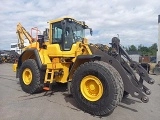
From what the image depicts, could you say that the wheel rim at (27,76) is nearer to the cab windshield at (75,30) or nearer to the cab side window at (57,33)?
the cab side window at (57,33)

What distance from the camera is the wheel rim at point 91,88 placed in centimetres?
586

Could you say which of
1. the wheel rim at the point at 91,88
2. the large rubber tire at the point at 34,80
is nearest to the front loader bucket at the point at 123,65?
the wheel rim at the point at 91,88

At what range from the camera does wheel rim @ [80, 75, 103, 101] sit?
5.86 meters

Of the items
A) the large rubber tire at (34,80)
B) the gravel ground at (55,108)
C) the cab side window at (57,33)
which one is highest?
the cab side window at (57,33)

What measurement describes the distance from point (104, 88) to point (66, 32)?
10.1 feet

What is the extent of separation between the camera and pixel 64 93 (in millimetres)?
8281

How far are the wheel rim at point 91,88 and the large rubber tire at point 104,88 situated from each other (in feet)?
0.26

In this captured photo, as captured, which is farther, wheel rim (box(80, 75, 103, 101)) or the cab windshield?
the cab windshield

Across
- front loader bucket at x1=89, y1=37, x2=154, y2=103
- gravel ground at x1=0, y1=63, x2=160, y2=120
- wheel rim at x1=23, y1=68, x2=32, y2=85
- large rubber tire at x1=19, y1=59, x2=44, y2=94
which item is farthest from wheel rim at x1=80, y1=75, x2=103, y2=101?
wheel rim at x1=23, y1=68, x2=32, y2=85

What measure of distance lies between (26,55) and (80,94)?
398cm

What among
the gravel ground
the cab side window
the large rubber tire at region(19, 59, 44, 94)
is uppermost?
the cab side window

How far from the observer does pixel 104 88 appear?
224 inches

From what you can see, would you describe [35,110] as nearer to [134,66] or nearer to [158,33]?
[134,66]

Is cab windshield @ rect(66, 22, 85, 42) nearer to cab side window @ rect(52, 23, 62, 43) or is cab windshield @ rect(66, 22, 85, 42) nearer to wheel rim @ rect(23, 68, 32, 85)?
cab side window @ rect(52, 23, 62, 43)
